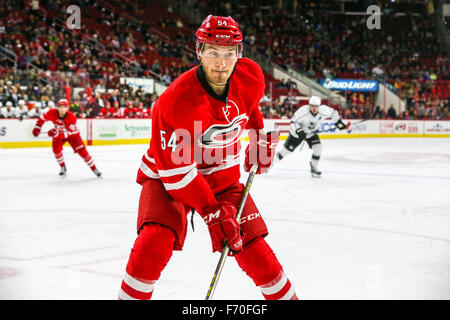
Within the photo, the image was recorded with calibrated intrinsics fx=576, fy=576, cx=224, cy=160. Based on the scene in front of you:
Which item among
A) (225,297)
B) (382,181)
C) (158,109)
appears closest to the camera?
(158,109)

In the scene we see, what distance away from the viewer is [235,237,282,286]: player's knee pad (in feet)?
7.10

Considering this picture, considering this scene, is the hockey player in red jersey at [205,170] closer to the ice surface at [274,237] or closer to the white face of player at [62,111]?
the ice surface at [274,237]

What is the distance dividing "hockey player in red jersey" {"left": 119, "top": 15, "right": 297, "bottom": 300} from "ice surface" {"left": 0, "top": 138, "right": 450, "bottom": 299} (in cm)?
76

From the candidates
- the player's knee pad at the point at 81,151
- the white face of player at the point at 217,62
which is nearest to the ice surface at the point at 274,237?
the player's knee pad at the point at 81,151

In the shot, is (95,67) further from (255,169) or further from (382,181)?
(255,169)

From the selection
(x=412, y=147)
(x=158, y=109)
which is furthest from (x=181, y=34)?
(x=158, y=109)

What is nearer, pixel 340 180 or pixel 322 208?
pixel 322 208

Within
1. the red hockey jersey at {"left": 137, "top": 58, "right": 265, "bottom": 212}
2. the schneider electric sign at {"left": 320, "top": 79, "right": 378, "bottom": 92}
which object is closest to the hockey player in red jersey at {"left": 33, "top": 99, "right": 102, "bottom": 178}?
the red hockey jersey at {"left": 137, "top": 58, "right": 265, "bottom": 212}

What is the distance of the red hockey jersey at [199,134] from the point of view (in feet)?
6.75

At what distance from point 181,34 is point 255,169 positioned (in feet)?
64.3

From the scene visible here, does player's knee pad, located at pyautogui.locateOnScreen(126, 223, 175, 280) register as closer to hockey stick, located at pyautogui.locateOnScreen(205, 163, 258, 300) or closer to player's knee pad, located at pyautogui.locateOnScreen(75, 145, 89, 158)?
hockey stick, located at pyautogui.locateOnScreen(205, 163, 258, 300)

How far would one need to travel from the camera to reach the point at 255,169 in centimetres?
259

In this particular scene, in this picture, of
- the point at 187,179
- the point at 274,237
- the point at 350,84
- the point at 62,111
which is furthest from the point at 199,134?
the point at 350,84

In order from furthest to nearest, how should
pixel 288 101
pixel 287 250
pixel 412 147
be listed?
pixel 288 101 → pixel 412 147 → pixel 287 250
